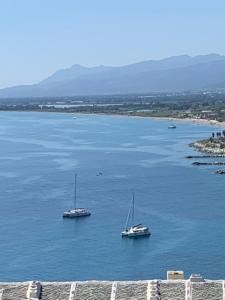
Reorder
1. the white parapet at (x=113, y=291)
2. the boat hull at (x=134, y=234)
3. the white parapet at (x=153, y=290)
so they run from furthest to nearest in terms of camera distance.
Answer: the boat hull at (x=134, y=234) < the white parapet at (x=113, y=291) < the white parapet at (x=153, y=290)

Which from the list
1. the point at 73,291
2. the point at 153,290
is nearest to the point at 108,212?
the point at 73,291

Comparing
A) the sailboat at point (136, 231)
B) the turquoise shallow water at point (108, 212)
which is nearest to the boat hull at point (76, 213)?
the turquoise shallow water at point (108, 212)

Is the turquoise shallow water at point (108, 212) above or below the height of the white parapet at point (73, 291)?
below

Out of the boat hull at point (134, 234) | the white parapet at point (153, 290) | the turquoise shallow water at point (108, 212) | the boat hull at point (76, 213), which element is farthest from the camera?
the boat hull at point (76, 213)

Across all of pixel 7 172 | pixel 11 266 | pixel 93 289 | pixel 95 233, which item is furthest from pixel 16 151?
pixel 93 289

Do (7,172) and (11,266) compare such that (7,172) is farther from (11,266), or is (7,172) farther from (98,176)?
(11,266)

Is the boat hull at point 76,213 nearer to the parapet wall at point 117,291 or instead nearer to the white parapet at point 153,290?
the parapet wall at point 117,291

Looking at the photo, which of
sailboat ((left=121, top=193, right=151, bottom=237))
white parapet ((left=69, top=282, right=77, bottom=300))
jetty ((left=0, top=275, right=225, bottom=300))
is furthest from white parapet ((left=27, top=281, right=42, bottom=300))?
sailboat ((left=121, top=193, right=151, bottom=237))
